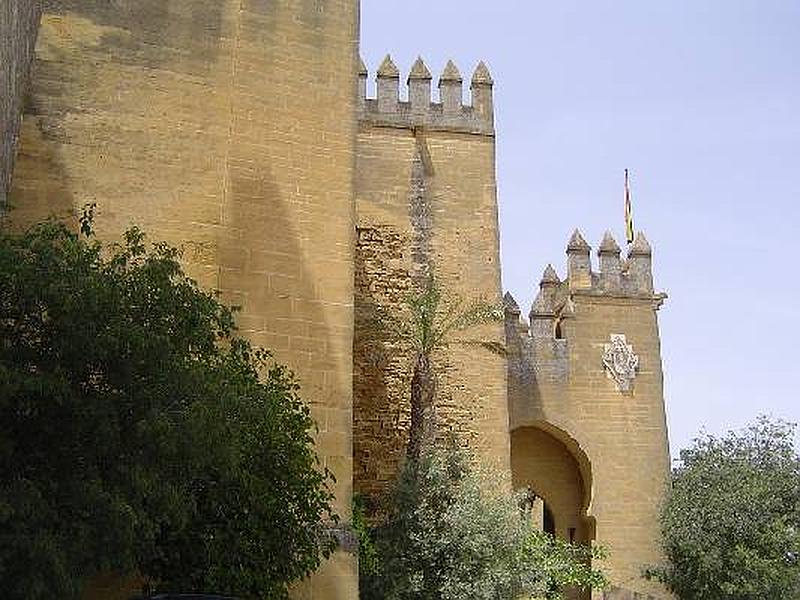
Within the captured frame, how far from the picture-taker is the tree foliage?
530 inches

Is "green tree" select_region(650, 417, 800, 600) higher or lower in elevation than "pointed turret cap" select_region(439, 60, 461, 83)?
A: lower

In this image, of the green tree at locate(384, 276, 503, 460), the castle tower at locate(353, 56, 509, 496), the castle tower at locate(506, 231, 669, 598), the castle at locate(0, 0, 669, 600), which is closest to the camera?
the castle at locate(0, 0, 669, 600)

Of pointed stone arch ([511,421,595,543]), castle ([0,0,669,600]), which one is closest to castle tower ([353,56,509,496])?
Result: pointed stone arch ([511,421,595,543])

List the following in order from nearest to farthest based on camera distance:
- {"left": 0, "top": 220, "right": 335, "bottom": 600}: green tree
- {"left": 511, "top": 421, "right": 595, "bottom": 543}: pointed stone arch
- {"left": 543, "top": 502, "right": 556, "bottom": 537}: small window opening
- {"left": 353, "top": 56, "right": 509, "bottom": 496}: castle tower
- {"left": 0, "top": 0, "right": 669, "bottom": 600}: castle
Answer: {"left": 0, "top": 220, "right": 335, "bottom": 600}: green tree < {"left": 0, "top": 0, "right": 669, "bottom": 600}: castle < {"left": 353, "top": 56, "right": 509, "bottom": 496}: castle tower < {"left": 511, "top": 421, "right": 595, "bottom": 543}: pointed stone arch < {"left": 543, "top": 502, "right": 556, "bottom": 537}: small window opening

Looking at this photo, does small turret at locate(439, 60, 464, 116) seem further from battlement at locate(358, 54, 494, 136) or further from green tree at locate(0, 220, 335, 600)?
green tree at locate(0, 220, 335, 600)

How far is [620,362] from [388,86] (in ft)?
22.0

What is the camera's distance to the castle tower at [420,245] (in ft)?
55.3

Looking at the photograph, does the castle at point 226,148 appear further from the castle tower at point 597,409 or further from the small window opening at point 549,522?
the small window opening at point 549,522

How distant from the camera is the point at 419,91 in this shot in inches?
768

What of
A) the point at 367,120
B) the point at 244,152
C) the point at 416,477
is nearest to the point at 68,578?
the point at 244,152

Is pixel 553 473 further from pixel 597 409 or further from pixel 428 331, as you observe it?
pixel 428 331

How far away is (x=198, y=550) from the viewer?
9.00 m

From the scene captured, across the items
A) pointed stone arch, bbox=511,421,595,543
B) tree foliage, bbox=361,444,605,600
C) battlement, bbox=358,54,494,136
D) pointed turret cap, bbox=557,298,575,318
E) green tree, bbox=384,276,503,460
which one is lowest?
tree foliage, bbox=361,444,605,600

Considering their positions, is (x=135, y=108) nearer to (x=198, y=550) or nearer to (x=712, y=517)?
(x=198, y=550)
